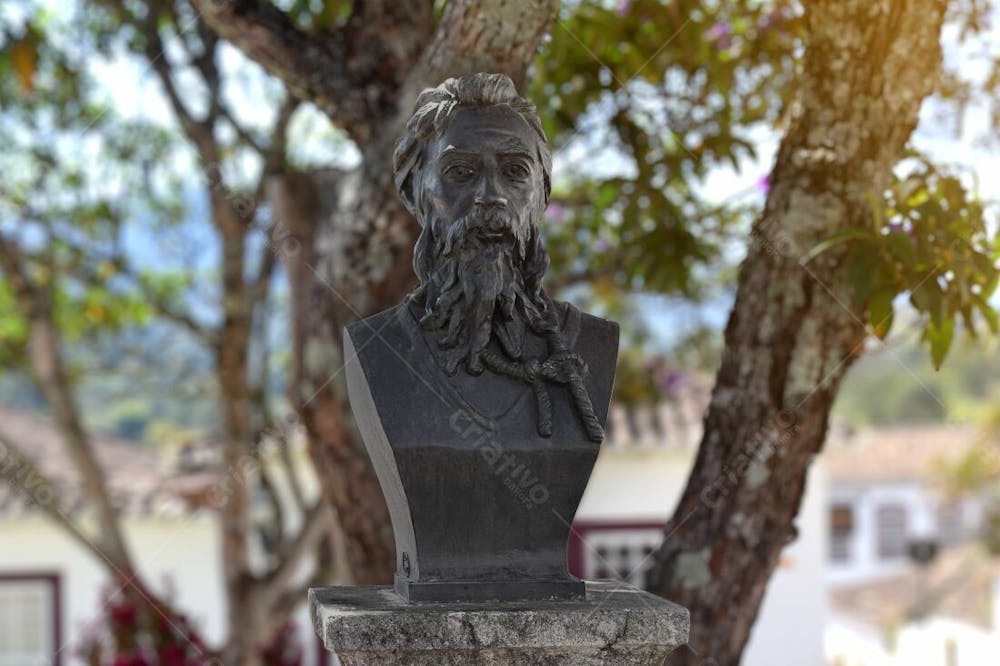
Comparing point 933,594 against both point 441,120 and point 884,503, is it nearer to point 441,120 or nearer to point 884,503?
point 884,503

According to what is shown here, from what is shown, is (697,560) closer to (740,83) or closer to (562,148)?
(740,83)

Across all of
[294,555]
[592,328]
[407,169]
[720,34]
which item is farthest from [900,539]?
[407,169]

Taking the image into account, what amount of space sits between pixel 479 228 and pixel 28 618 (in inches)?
388

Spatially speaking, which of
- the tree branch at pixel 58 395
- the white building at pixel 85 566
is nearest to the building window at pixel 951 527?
the white building at pixel 85 566

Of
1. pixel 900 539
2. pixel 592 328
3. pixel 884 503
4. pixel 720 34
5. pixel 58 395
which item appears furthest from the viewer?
pixel 900 539

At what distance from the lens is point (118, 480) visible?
12.3m

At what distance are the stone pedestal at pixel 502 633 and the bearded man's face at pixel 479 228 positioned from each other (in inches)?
21.2

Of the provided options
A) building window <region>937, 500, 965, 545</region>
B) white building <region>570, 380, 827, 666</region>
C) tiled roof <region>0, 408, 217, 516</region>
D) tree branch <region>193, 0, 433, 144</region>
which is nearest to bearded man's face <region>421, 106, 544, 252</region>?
tree branch <region>193, 0, 433, 144</region>

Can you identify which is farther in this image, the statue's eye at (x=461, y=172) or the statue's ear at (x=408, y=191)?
the statue's ear at (x=408, y=191)

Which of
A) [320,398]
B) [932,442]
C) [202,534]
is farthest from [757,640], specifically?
[932,442]

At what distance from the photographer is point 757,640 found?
1089 centimetres

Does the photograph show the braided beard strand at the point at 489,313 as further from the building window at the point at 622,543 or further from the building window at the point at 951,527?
the building window at the point at 951,527

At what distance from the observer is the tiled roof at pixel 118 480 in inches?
435

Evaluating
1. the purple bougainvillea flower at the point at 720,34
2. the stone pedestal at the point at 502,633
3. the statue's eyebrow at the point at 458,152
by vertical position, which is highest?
the purple bougainvillea flower at the point at 720,34
